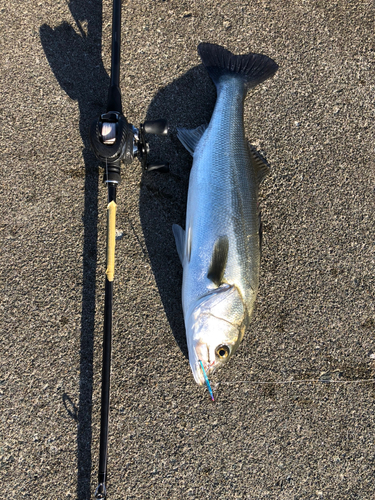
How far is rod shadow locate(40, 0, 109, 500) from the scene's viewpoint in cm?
261

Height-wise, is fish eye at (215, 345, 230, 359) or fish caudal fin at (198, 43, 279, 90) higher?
fish caudal fin at (198, 43, 279, 90)

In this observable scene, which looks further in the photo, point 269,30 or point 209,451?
point 269,30

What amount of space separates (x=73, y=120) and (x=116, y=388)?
7.32ft

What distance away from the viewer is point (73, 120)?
2.90 m

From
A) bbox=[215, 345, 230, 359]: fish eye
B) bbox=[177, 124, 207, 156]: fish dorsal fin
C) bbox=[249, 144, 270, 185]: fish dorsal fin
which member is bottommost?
bbox=[215, 345, 230, 359]: fish eye

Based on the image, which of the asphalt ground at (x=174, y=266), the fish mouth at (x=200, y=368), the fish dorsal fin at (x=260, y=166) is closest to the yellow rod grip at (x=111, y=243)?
the asphalt ground at (x=174, y=266)

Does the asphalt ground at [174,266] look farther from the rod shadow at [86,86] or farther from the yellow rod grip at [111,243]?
the yellow rod grip at [111,243]

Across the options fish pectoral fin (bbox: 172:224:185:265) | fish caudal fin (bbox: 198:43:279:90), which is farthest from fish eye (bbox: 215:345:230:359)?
fish caudal fin (bbox: 198:43:279:90)

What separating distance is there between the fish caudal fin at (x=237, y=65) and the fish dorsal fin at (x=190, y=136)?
1.54 ft

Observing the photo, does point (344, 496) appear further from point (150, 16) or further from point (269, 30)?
point (150, 16)

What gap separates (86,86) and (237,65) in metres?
1.34

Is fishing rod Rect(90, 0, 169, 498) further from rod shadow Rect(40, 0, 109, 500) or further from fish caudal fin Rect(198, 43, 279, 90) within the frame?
fish caudal fin Rect(198, 43, 279, 90)

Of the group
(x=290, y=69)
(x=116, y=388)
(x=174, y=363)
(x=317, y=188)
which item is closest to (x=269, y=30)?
(x=290, y=69)

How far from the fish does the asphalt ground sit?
293 mm
